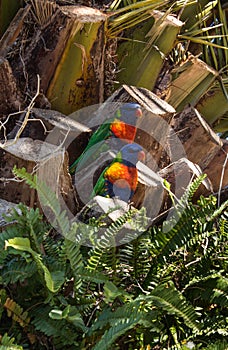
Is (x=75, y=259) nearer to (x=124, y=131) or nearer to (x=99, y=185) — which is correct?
(x=99, y=185)

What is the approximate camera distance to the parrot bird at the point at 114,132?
69.2 inches

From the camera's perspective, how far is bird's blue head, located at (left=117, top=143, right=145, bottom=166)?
1748mm

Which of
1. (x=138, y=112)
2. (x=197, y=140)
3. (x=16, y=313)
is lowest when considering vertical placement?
(x=16, y=313)

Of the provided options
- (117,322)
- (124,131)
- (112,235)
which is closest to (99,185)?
(124,131)

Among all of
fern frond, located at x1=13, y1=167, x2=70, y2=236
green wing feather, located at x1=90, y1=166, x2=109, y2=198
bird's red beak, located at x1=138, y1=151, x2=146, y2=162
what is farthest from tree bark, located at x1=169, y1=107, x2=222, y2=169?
fern frond, located at x1=13, y1=167, x2=70, y2=236

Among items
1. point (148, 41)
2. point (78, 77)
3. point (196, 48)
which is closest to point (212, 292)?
point (78, 77)

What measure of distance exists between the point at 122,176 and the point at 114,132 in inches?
6.3

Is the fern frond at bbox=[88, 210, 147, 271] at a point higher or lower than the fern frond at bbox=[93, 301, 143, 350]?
higher

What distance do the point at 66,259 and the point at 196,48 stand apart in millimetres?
1452

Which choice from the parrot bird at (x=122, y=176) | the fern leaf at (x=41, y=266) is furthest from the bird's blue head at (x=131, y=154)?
the fern leaf at (x=41, y=266)

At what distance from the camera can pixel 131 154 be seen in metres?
1.76

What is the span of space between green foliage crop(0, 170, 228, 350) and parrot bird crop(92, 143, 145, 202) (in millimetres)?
290

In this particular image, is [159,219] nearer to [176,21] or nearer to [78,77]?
[78,77]

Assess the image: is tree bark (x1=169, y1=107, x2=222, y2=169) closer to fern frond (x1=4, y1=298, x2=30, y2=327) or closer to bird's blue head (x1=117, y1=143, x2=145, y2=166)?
bird's blue head (x1=117, y1=143, x2=145, y2=166)
